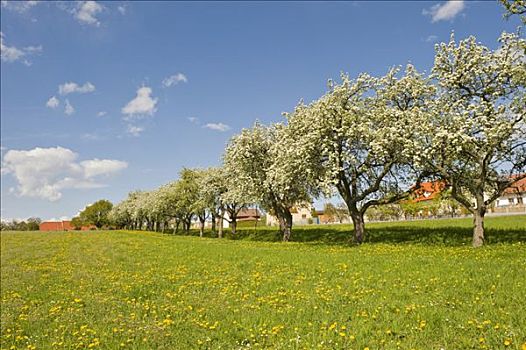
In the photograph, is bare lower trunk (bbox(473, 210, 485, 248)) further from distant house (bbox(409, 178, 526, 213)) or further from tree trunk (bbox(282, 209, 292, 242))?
tree trunk (bbox(282, 209, 292, 242))

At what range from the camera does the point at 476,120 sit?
2559 centimetres

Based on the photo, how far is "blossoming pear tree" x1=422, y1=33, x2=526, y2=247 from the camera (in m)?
25.4

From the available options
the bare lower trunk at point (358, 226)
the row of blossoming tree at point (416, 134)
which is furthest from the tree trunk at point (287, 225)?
the bare lower trunk at point (358, 226)

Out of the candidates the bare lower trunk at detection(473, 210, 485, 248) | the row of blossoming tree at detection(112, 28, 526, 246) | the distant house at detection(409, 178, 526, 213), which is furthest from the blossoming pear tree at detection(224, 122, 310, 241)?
the bare lower trunk at detection(473, 210, 485, 248)

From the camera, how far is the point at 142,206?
110938mm

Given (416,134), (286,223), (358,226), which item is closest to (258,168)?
(286,223)

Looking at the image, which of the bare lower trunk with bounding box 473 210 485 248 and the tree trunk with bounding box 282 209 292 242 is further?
the tree trunk with bounding box 282 209 292 242

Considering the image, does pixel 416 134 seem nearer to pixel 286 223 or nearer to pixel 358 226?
pixel 358 226

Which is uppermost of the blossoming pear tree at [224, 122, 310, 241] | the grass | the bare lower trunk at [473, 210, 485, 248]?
the blossoming pear tree at [224, 122, 310, 241]

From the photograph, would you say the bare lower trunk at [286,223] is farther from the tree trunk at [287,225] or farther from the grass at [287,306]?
the grass at [287,306]

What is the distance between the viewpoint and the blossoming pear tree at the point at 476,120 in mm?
25422

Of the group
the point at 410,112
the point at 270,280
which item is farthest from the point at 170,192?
the point at 270,280

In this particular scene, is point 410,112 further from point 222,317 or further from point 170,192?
point 170,192

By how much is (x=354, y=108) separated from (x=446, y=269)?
57.7 ft
